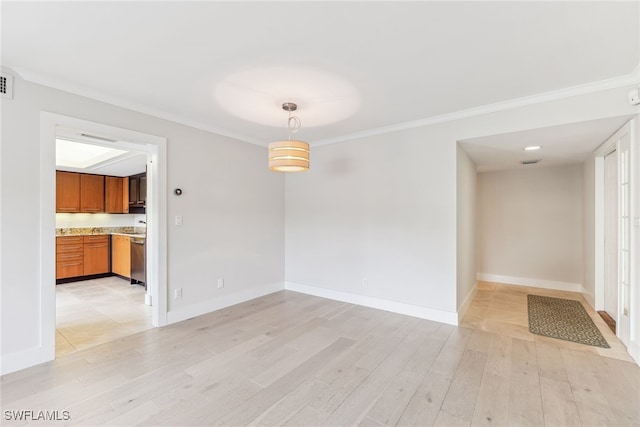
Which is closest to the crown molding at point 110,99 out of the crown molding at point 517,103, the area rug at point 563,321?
the crown molding at point 517,103

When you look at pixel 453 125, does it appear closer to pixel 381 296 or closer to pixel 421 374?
pixel 381 296

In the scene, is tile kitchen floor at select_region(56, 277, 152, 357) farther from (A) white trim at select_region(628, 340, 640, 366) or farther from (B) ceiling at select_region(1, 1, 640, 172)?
(A) white trim at select_region(628, 340, 640, 366)

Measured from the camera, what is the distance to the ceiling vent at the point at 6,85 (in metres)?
2.36

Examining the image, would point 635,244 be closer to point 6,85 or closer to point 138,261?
point 6,85

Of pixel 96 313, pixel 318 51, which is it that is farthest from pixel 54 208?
pixel 318 51

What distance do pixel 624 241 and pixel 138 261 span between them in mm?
6988

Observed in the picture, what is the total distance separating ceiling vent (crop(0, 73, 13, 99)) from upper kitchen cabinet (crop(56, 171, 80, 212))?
4.31 meters

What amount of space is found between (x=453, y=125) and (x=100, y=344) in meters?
4.64

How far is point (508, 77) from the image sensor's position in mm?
2549

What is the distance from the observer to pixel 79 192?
19.9 feet

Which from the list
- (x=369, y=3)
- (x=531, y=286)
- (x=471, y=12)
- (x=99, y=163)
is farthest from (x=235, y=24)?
(x=531, y=286)

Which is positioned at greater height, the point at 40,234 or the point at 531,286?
the point at 40,234

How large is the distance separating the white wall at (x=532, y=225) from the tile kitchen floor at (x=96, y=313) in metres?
6.16
